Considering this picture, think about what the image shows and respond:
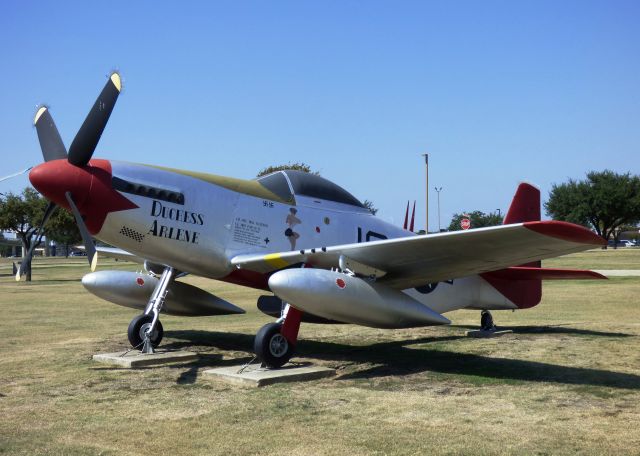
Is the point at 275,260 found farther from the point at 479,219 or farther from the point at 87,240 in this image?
the point at 479,219

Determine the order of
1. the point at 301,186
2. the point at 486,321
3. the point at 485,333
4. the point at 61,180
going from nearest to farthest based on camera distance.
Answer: the point at 61,180, the point at 301,186, the point at 485,333, the point at 486,321

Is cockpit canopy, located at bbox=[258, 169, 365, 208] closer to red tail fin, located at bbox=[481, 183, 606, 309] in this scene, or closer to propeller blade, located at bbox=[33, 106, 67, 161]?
propeller blade, located at bbox=[33, 106, 67, 161]

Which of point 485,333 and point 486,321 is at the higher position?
point 486,321

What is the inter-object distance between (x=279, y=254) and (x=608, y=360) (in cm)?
474

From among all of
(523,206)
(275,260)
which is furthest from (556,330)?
(275,260)

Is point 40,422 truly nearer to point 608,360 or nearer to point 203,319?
point 608,360

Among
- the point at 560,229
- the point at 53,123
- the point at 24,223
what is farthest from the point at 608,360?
the point at 24,223

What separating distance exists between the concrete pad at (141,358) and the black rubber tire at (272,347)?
1.72 meters

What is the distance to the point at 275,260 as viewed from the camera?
841cm

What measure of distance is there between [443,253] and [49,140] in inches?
214

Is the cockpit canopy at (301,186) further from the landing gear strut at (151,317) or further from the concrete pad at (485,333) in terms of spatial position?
the concrete pad at (485,333)

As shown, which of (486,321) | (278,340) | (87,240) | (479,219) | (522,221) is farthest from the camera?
(479,219)

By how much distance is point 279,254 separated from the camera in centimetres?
834

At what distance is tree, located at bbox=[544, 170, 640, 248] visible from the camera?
7244cm
